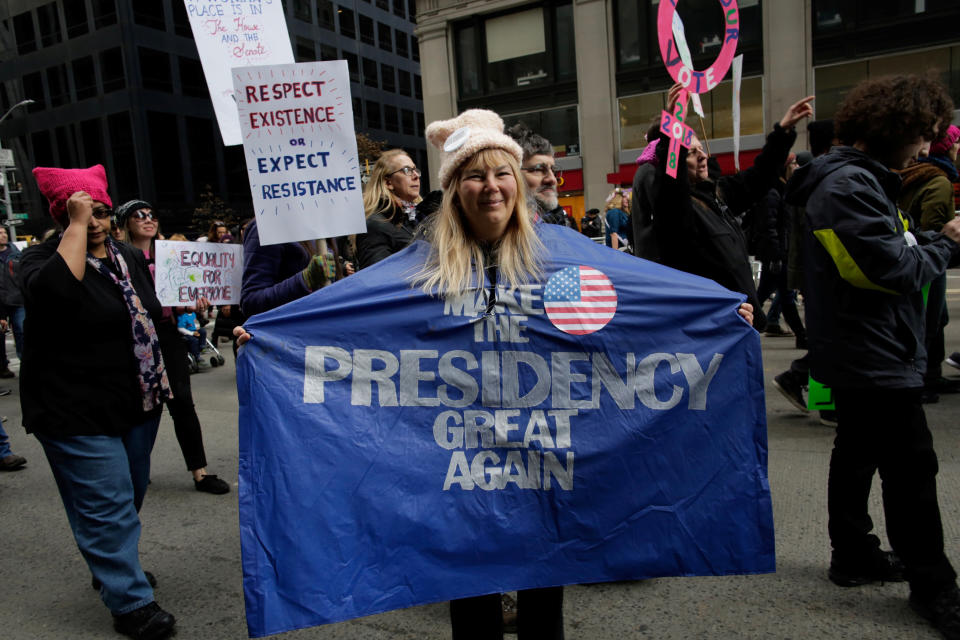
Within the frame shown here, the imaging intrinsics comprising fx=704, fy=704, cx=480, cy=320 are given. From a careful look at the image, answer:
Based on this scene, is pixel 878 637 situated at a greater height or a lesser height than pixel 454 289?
lesser

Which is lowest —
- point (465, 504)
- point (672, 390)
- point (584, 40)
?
point (465, 504)

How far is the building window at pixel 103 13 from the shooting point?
38938 mm

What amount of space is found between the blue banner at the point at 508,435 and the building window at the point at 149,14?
144 feet

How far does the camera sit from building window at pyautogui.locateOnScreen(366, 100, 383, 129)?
176ft

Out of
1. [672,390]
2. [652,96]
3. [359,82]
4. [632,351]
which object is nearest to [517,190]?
[632,351]

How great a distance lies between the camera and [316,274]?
2951mm

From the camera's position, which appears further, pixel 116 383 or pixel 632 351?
pixel 116 383

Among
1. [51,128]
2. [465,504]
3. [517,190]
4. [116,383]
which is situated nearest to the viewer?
[465,504]

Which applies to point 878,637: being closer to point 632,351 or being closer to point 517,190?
point 632,351

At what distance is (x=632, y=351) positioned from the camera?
2219 millimetres

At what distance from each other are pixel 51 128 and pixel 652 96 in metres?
36.2

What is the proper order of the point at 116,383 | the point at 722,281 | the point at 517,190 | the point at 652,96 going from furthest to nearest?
the point at 652,96 → the point at 722,281 → the point at 116,383 → the point at 517,190

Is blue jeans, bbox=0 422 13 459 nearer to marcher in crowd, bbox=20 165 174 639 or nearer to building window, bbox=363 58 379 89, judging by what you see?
marcher in crowd, bbox=20 165 174 639

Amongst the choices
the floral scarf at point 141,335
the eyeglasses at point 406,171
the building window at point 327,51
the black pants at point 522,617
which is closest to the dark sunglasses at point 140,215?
the floral scarf at point 141,335
